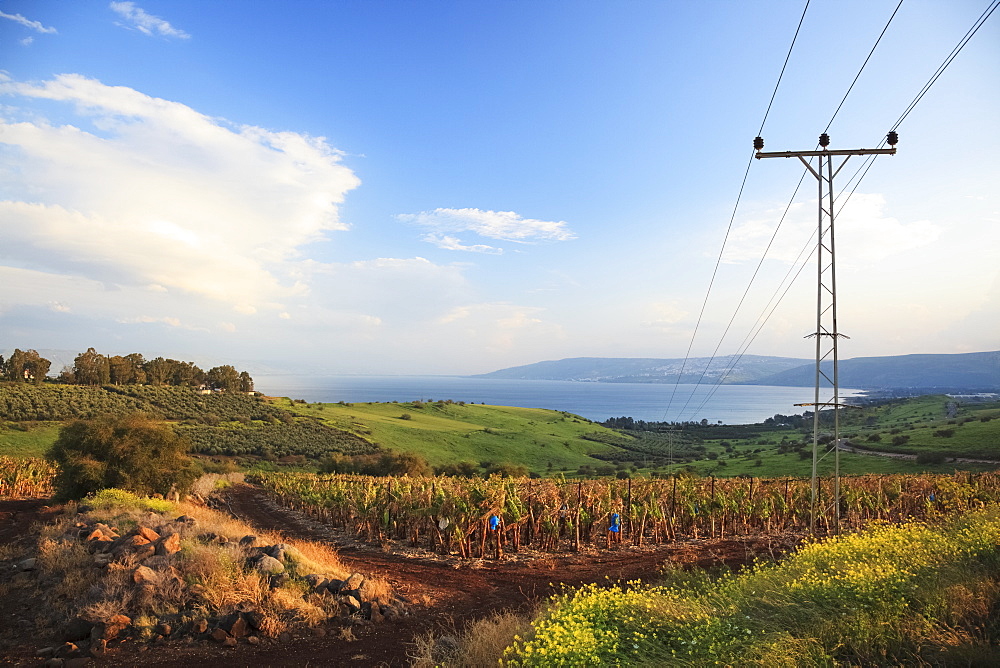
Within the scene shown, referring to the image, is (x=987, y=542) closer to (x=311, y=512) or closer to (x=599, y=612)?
(x=599, y=612)

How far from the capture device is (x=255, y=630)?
8875 mm

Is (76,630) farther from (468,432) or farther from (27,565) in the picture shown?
(468,432)

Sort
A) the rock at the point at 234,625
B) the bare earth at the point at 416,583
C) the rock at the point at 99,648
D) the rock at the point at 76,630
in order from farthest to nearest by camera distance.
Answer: the rock at the point at 234,625, the rock at the point at 76,630, the bare earth at the point at 416,583, the rock at the point at 99,648

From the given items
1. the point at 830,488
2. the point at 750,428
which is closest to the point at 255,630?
the point at 830,488

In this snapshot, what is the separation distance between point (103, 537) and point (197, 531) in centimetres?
223

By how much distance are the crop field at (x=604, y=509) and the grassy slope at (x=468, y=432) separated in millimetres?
35191

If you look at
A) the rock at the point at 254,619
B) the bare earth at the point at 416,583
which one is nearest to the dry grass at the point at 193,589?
the rock at the point at 254,619

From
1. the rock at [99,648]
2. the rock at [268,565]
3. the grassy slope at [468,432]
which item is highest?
the rock at [268,565]

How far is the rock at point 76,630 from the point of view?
28.0ft

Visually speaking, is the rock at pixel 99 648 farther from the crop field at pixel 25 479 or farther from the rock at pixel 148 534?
the crop field at pixel 25 479

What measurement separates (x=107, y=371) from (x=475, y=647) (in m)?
88.3

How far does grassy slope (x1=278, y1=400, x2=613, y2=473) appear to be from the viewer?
6109 cm

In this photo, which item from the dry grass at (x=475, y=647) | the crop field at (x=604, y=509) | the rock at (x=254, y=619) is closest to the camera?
the dry grass at (x=475, y=647)

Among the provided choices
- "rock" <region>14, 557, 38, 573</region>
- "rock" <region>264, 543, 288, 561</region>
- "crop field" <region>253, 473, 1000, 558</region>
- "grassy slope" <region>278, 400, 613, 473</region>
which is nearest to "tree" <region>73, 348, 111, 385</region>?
"grassy slope" <region>278, 400, 613, 473</region>
